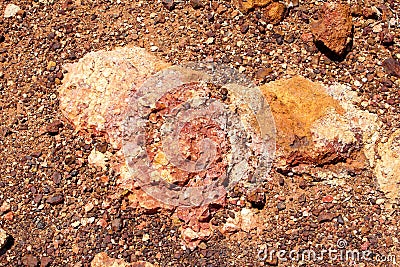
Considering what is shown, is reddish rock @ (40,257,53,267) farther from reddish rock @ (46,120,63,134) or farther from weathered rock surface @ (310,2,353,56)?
weathered rock surface @ (310,2,353,56)

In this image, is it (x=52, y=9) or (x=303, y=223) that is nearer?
(x=303, y=223)

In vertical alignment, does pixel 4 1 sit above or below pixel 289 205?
above

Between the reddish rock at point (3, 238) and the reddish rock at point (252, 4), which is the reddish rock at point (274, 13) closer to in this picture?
the reddish rock at point (252, 4)

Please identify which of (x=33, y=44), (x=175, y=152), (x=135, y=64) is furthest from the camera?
(x=33, y=44)

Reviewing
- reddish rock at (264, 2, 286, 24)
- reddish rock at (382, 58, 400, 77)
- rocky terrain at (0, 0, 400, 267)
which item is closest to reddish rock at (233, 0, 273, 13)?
reddish rock at (264, 2, 286, 24)

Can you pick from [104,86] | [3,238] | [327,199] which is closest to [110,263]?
[3,238]

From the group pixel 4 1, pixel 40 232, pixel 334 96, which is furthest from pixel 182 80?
pixel 4 1

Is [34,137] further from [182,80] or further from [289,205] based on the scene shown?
[289,205]
